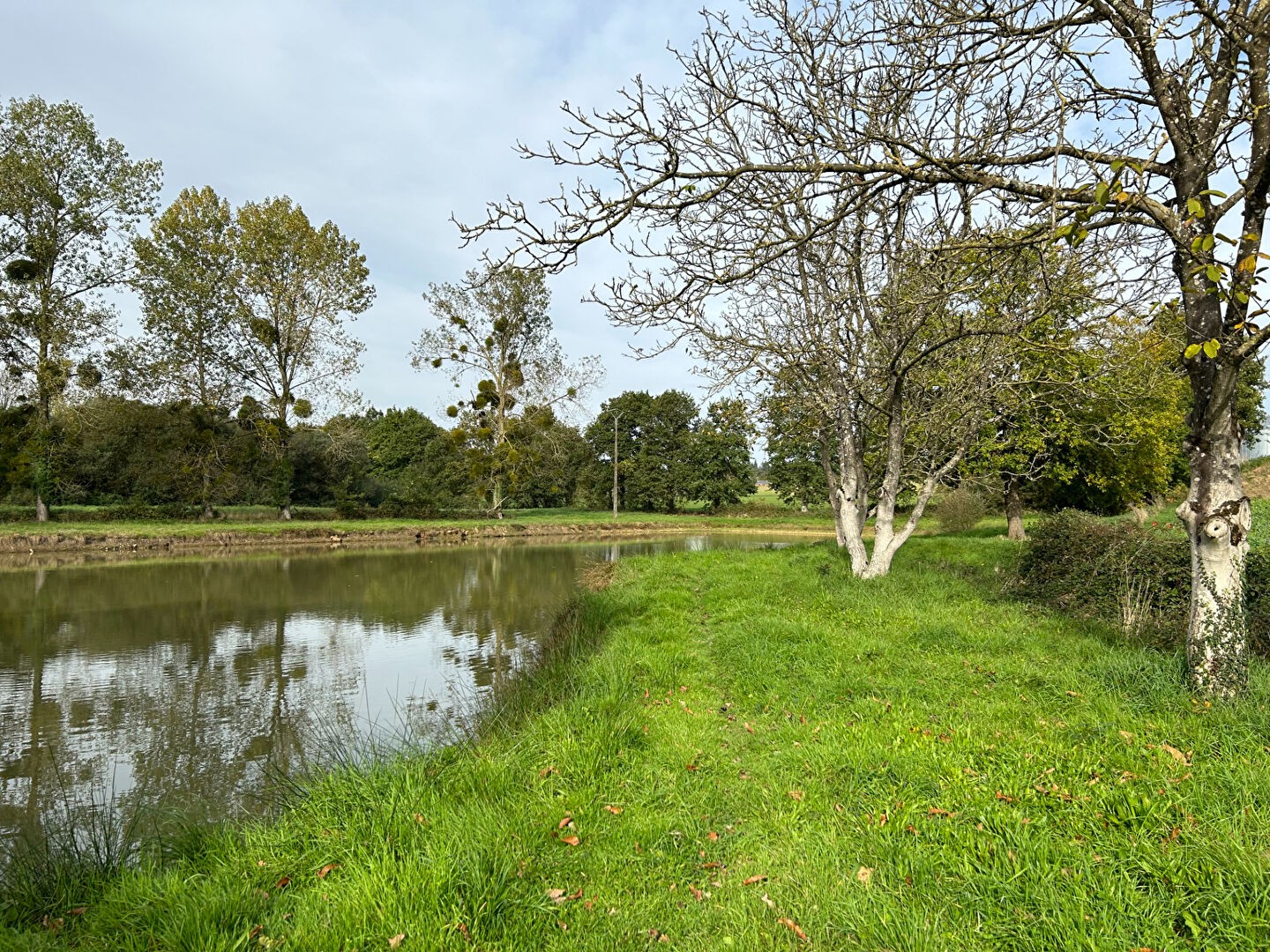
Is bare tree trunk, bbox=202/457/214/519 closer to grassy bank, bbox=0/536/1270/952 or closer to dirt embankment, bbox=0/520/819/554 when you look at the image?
dirt embankment, bbox=0/520/819/554

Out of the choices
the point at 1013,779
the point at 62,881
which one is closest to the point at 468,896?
the point at 62,881

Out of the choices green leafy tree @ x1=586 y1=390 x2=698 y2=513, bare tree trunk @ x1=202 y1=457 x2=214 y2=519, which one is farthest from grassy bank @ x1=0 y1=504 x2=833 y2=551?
green leafy tree @ x1=586 y1=390 x2=698 y2=513

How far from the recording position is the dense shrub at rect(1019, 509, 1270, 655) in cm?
658

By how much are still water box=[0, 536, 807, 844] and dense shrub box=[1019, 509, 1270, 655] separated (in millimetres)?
7429

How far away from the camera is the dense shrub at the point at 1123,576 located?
658cm

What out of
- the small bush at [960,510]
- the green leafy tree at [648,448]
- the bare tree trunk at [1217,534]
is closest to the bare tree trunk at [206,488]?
the green leafy tree at [648,448]

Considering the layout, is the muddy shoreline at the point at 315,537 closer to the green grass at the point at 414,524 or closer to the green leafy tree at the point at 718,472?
the green grass at the point at 414,524

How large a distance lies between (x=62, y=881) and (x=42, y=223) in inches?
1344

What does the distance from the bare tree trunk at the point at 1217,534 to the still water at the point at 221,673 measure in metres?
6.47

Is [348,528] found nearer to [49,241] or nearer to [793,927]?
[49,241]

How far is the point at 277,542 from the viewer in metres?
27.5

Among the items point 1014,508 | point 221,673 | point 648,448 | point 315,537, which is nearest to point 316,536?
point 315,537

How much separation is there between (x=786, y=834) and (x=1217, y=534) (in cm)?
390

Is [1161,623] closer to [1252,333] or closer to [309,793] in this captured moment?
[1252,333]
